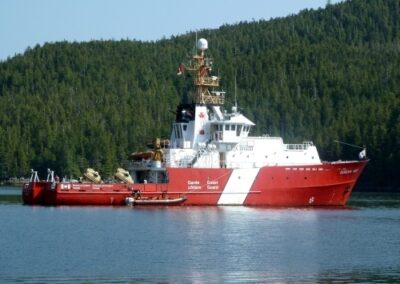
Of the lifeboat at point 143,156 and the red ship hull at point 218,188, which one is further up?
the lifeboat at point 143,156

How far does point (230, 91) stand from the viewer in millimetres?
149750

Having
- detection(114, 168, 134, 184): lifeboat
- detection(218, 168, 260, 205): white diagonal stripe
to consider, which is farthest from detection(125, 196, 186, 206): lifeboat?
detection(218, 168, 260, 205): white diagonal stripe

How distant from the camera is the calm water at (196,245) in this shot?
3312 centimetres

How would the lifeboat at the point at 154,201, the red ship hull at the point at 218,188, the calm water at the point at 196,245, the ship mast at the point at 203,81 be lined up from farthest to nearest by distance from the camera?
1. the ship mast at the point at 203,81
2. the red ship hull at the point at 218,188
3. the lifeboat at the point at 154,201
4. the calm water at the point at 196,245

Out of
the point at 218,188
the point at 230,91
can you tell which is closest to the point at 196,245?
the point at 218,188

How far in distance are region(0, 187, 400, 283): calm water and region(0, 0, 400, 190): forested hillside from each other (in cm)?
4645

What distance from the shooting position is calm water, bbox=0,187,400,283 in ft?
A: 109

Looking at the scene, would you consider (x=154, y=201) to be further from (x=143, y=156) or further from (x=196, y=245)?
(x=196, y=245)

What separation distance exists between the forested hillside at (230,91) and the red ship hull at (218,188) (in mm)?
37342

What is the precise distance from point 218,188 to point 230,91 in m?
91.8

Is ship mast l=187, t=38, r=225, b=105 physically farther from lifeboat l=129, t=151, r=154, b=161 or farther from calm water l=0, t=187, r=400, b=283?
calm water l=0, t=187, r=400, b=283

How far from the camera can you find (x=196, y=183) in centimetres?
5825

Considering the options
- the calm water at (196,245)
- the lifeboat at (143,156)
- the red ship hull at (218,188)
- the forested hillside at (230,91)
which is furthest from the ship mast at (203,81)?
the forested hillside at (230,91)

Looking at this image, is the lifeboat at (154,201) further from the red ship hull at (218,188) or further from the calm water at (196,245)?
the calm water at (196,245)
